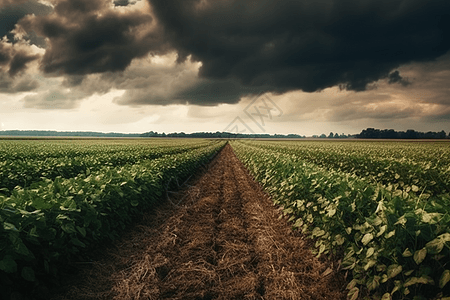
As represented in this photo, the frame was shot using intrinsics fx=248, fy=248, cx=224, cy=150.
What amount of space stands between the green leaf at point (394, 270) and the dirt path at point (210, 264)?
1.30 m

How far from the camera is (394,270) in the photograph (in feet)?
9.64

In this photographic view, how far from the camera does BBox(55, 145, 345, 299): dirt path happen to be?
13.5ft

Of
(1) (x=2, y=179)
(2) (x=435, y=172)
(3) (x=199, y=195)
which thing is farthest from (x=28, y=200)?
(2) (x=435, y=172)

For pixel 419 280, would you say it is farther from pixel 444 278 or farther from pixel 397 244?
pixel 397 244

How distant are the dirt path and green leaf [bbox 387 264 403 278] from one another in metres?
1.30

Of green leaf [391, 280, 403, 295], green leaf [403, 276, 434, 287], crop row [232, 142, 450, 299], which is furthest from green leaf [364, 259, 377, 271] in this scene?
green leaf [403, 276, 434, 287]

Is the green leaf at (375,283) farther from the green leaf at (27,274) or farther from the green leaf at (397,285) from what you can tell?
the green leaf at (27,274)

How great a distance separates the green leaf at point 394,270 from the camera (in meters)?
2.89

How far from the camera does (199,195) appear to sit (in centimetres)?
1124

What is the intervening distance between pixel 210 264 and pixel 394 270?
10.6 feet

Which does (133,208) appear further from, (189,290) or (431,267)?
(431,267)

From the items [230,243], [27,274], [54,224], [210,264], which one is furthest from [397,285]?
[54,224]

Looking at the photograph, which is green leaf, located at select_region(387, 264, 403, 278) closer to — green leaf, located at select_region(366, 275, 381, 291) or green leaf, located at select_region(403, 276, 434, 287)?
green leaf, located at select_region(403, 276, 434, 287)

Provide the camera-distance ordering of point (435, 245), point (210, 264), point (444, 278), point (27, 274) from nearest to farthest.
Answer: point (444, 278), point (435, 245), point (27, 274), point (210, 264)
